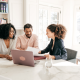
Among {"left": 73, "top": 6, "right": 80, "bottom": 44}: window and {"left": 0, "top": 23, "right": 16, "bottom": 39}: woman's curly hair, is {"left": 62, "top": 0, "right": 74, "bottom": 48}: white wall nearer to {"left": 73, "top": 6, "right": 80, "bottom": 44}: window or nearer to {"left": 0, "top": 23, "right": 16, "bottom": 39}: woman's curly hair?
{"left": 73, "top": 6, "right": 80, "bottom": 44}: window

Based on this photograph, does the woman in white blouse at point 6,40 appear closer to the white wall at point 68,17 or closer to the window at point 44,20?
the window at point 44,20

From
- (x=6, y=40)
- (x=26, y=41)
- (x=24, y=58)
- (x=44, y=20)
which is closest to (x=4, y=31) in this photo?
(x=6, y=40)

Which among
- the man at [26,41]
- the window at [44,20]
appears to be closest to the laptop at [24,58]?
the man at [26,41]

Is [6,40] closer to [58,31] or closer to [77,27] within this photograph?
[58,31]

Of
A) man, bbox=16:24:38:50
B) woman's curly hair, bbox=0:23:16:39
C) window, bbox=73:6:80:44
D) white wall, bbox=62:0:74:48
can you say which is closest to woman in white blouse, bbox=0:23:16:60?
woman's curly hair, bbox=0:23:16:39

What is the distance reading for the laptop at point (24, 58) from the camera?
1.21 m

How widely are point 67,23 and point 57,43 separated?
3.04 meters

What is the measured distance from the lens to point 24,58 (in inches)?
49.4

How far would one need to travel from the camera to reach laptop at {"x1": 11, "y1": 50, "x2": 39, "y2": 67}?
3.96ft

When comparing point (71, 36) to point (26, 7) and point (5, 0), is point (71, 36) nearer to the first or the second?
point (26, 7)

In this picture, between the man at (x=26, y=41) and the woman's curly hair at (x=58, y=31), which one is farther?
the man at (x=26, y=41)

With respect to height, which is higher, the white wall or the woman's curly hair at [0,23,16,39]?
the white wall

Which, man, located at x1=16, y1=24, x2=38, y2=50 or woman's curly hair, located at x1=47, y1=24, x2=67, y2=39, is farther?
man, located at x1=16, y1=24, x2=38, y2=50

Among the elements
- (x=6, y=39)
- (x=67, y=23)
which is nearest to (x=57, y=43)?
(x=6, y=39)
